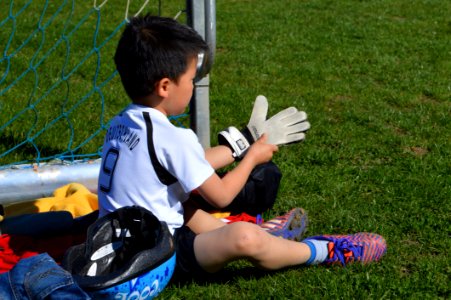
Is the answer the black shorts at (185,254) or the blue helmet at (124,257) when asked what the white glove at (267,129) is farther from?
the blue helmet at (124,257)

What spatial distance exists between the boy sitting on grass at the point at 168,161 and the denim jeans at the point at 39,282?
0.37 meters

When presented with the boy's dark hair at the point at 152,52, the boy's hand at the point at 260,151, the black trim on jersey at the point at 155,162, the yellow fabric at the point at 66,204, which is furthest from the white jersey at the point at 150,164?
the yellow fabric at the point at 66,204

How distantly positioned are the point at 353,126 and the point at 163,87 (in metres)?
2.12

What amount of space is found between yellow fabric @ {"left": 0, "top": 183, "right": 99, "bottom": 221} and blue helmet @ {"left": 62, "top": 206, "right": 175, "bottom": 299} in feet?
2.63

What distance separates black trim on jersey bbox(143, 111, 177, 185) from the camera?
101 inches

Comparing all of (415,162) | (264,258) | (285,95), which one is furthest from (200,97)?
(285,95)

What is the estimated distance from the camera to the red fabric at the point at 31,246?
2832 mm

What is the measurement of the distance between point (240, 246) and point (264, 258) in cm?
13

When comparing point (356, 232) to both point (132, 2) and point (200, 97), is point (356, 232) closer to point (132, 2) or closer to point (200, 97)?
point (200, 97)

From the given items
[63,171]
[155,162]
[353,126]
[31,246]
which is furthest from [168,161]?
[353,126]

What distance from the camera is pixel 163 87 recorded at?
8.52 ft

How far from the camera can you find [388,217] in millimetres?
3238

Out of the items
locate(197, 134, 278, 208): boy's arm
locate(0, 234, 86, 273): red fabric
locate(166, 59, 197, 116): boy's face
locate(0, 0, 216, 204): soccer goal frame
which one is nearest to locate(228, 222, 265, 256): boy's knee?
locate(197, 134, 278, 208): boy's arm

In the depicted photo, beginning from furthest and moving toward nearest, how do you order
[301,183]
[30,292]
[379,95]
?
[379,95] → [301,183] → [30,292]
